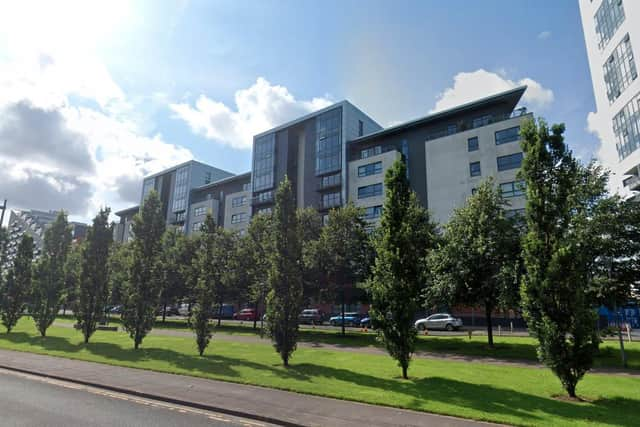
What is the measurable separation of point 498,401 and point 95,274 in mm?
25960

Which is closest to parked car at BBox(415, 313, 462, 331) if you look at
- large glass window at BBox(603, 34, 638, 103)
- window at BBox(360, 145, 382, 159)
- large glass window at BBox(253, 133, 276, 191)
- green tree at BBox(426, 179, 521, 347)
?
green tree at BBox(426, 179, 521, 347)

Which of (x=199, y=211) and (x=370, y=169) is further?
(x=199, y=211)

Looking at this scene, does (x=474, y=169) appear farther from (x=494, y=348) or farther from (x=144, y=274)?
(x=144, y=274)

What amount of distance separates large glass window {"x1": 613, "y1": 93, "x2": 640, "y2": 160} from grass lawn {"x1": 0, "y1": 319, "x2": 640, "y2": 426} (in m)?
31.6

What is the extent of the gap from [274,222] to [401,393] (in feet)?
33.5

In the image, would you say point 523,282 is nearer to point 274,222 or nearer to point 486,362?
point 486,362

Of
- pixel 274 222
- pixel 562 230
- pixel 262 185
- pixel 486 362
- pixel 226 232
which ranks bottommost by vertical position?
pixel 486 362

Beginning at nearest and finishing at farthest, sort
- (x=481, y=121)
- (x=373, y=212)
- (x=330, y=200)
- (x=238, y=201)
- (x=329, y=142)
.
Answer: (x=481, y=121) < (x=373, y=212) < (x=330, y=200) < (x=329, y=142) < (x=238, y=201)

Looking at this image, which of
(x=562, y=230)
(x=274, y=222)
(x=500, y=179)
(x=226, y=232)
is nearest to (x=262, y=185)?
(x=226, y=232)

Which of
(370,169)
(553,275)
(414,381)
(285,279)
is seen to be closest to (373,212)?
(370,169)

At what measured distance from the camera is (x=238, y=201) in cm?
7512

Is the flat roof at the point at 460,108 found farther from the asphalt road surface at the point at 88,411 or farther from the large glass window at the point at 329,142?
the asphalt road surface at the point at 88,411

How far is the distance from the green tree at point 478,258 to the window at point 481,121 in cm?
2650

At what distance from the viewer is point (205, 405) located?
1015 centimetres
